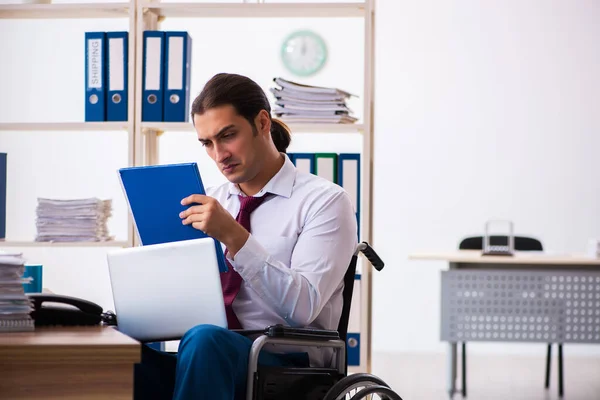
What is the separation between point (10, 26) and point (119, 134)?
969mm

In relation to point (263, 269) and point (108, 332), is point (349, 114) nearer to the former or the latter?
point (263, 269)

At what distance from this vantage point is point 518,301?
166 inches

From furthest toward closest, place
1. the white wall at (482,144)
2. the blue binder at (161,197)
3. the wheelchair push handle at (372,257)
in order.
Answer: the white wall at (482,144) → the wheelchair push handle at (372,257) → the blue binder at (161,197)

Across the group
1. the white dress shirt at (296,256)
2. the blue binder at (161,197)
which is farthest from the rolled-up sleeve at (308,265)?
Result: the blue binder at (161,197)

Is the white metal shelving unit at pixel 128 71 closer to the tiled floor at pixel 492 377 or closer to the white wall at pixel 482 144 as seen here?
the tiled floor at pixel 492 377

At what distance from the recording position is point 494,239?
4.54 metres

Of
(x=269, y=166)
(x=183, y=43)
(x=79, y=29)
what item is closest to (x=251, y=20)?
(x=79, y=29)

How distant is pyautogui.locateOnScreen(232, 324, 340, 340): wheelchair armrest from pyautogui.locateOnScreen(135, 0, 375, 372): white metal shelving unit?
3.53ft

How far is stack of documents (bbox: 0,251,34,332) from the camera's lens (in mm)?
1367

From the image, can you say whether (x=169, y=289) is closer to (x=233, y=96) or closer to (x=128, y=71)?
(x=233, y=96)

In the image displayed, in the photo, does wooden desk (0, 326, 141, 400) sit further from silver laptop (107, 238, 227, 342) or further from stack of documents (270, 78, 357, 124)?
stack of documents (270, 78, 357, 124)

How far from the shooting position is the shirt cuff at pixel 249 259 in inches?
65.6

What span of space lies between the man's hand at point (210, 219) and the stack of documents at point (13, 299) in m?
0.35

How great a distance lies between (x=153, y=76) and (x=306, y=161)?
65cm
